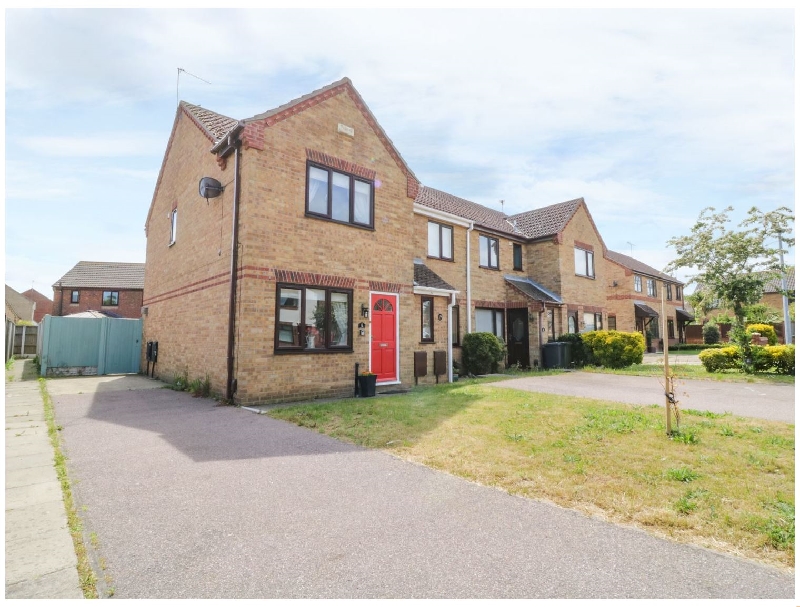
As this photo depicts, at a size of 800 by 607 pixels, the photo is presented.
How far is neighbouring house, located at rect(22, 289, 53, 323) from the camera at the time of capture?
207ft

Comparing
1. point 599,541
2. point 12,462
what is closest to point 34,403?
point 12,462

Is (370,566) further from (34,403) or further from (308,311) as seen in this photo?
(34,403)

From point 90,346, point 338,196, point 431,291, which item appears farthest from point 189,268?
point 90,346

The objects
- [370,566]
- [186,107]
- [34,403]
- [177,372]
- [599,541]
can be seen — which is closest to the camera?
[370,566]

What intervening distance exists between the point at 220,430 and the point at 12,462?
8.18ft

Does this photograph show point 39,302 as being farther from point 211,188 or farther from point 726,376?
point 726,376

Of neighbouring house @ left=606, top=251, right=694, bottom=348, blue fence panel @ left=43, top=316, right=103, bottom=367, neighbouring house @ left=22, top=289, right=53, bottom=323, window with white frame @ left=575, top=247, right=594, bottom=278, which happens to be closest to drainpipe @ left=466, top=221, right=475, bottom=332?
window with white frame @ left=575, top=247, right=594, bottom=278

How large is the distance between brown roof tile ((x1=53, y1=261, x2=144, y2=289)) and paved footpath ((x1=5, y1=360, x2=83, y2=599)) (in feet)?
122

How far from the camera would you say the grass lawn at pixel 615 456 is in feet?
11.6

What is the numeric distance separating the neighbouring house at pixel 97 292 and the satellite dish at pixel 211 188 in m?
31.7

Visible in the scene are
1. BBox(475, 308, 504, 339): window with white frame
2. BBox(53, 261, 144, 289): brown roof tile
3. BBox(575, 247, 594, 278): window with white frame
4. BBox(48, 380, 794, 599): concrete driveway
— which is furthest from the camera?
BBox(53, 261, 144, 289): brown roof tile

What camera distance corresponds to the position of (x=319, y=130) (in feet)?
35.6

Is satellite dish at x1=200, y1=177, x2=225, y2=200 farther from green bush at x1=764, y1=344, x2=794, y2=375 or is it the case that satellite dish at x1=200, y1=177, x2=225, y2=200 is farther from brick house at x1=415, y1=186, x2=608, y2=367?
green bush at x1=764, y1=344, x2=794, y2=375

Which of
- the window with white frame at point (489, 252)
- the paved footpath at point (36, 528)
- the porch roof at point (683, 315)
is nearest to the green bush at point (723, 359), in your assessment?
the window with white frame at point (489, 252)
